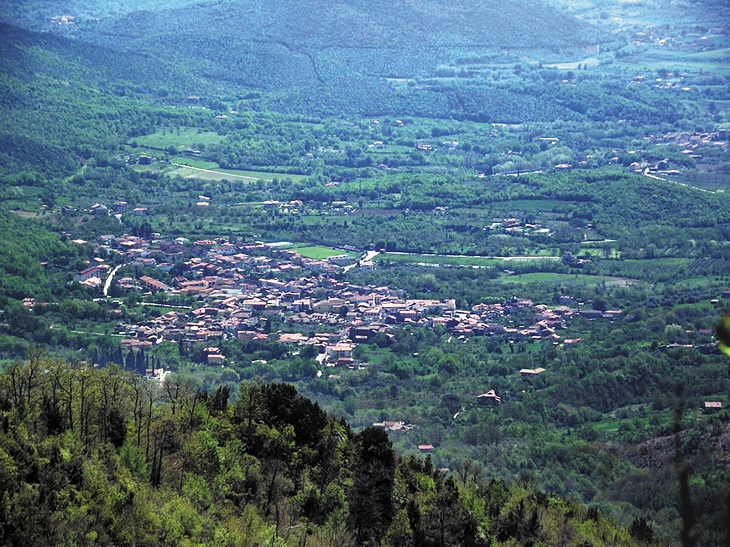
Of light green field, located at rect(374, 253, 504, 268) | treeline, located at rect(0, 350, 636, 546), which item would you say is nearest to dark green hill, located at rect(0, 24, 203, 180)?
light green field, located at rect(374, 253, 504, 268)

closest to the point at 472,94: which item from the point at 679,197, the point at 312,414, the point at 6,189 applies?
the point at 679,197

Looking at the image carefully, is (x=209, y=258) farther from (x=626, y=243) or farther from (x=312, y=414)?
(x=312, y=414)

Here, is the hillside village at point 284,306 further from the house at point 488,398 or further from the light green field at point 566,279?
the house at point 488,398

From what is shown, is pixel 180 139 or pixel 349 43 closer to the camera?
pixel 180 139

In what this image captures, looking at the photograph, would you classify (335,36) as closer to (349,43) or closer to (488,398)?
(349,43)

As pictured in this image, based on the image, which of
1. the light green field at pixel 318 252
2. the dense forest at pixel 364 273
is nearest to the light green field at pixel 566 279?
the dense forest at pixel 364 273

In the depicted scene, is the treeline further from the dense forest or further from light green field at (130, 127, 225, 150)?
light green field at (130, 127, 225, 150)

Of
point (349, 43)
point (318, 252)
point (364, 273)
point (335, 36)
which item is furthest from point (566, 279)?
point (335, 36)

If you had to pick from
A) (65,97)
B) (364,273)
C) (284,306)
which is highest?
(65,97)
